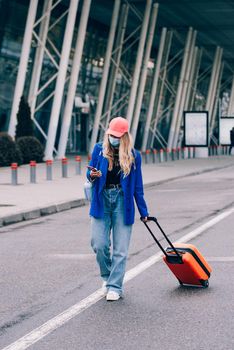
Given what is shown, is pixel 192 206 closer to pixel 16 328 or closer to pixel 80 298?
pixel 80 298

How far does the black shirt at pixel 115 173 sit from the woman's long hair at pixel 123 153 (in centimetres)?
6

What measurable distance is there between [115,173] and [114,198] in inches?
9.5

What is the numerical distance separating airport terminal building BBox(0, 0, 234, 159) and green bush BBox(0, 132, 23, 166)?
14.4 ft

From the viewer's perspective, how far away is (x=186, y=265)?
9.69 meters

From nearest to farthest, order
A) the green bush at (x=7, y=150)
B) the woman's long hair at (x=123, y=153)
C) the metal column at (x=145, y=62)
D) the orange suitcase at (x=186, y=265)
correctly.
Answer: the woman's long hair at (x=123, y=153), the orange suitcase at (x=186, y=265), the green bush at (x=7, y=150), the metal column at (x=145, y=62)

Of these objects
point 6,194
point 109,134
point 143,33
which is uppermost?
point 143,33

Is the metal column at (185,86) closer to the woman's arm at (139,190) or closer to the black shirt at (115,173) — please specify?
the woman's arm at (139,190)

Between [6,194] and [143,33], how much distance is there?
30.6 m

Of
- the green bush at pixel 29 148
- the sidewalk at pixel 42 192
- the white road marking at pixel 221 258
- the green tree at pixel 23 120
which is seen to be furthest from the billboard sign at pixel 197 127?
the white road marking at pixel 221 258

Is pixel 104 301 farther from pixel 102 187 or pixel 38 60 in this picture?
pixel 38 60

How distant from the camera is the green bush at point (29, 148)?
39.1 metres

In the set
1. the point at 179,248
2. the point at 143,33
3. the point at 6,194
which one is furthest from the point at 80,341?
the point at 143,33

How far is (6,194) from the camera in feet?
77.4

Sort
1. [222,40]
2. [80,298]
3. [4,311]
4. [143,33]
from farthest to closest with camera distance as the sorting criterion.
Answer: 1. [222,40]
2. [143,33]
3. [80,298]
4. [4,311]
